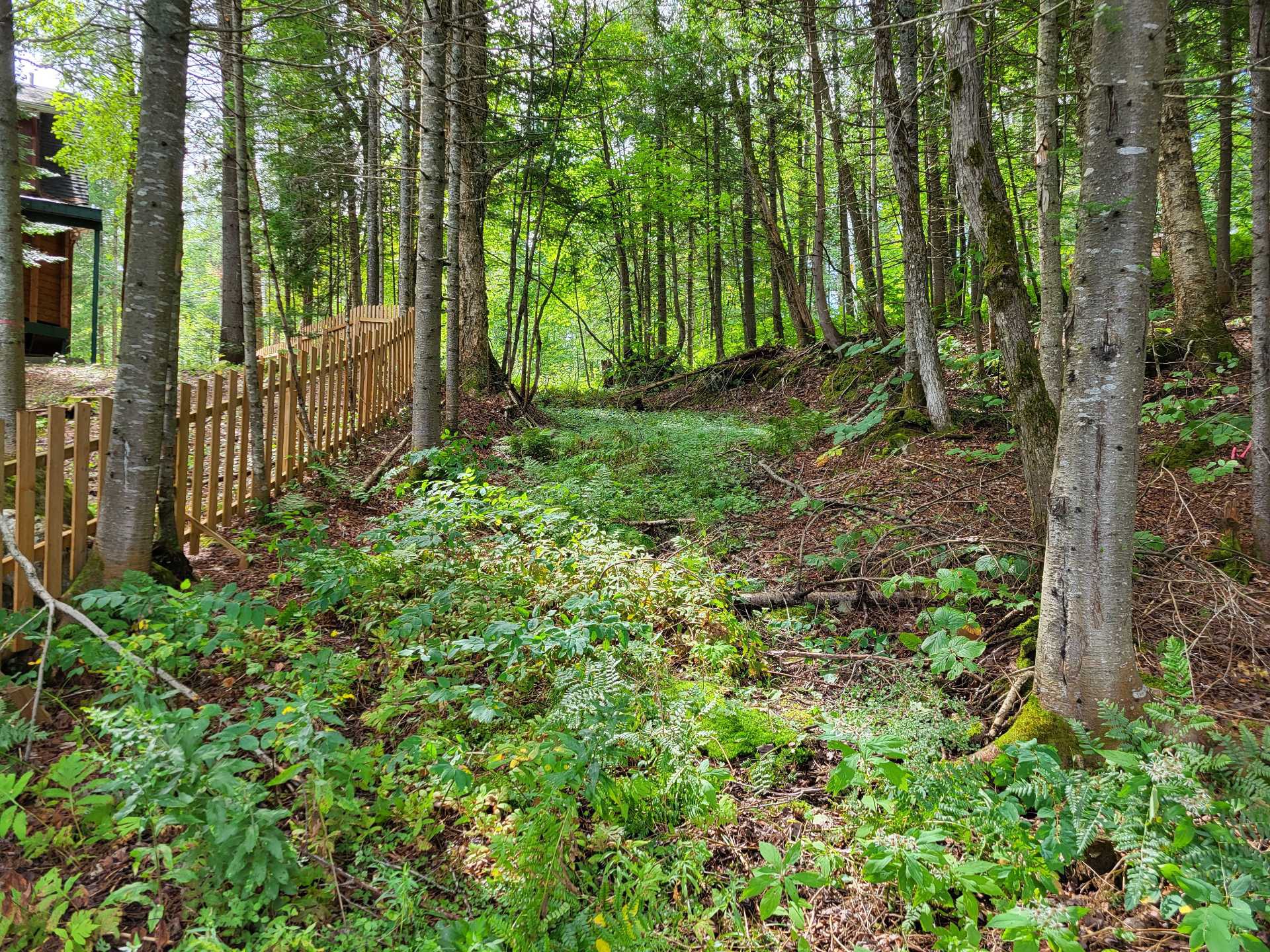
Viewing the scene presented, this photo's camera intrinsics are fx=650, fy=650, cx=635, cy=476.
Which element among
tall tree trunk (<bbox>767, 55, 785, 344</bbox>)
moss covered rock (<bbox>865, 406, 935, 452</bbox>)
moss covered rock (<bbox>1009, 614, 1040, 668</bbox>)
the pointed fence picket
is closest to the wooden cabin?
the pointed fence picket

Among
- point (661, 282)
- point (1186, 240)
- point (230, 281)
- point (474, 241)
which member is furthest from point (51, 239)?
point (1186, 240)

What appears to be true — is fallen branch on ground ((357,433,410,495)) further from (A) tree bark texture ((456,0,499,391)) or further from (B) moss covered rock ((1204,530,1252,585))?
(B) moss covered rock ((1204,530,1252,585))

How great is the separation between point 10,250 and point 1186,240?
1204cm

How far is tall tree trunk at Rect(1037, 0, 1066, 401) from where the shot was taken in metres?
4.70

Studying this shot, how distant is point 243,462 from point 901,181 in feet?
23.9

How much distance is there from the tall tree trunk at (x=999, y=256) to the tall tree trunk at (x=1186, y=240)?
344cm

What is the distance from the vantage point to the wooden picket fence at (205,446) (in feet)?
11.9

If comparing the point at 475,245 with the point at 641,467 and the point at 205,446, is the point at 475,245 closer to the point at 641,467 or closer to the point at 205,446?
the point at 641,467

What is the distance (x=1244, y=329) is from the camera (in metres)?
7.61

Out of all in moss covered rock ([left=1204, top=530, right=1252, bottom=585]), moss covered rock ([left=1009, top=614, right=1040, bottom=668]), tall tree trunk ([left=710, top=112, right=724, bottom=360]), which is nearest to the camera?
moss covered rock ([left=1009, top=614, right=1040, bottom=668])

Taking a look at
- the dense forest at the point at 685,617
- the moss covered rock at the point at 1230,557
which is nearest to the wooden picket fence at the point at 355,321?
the dense forest at the point at 685,617

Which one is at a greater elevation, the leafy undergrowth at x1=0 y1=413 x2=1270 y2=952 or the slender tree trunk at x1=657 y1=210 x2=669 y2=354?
the slender tree trunk at x1=657 y1=210 x2=669 y2=354

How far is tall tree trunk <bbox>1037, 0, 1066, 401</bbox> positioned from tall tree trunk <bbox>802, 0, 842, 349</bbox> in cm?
478

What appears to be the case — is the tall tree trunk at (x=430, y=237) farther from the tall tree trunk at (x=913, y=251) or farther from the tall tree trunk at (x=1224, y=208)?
the tall tree trunk at (x=1224, y=208)
